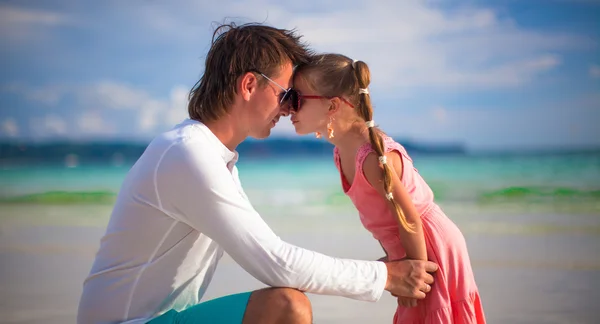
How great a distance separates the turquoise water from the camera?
948cm

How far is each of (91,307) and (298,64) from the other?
1091mm

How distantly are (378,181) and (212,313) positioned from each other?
70cm

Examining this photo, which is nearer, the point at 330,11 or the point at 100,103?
the point at 330,11

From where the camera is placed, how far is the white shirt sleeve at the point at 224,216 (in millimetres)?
1921

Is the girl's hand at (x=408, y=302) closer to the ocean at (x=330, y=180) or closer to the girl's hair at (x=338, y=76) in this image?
the girl's hair at (x=338, y=76)

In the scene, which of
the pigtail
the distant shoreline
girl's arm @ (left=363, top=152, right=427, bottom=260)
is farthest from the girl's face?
the distant shoreline

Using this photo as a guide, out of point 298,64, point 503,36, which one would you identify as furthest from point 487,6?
point 298,64

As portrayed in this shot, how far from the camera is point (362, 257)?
518 centimetres

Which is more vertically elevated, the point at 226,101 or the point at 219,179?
the point at 226,101

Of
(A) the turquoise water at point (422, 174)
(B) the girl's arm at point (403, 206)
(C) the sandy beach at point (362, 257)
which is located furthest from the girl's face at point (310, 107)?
(A) the turquoise water at point (422, 174)

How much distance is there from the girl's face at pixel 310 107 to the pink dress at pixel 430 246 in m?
0.20

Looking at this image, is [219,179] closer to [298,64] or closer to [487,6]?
[298,64]

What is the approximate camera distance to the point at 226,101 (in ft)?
7.40

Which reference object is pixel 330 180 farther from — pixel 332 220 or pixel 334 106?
pixel 334 106
